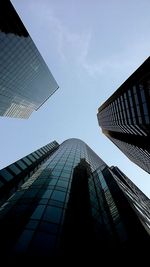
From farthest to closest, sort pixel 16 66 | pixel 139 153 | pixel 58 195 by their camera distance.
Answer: pixel 139 153, pixel 16 66, pixel 58 195

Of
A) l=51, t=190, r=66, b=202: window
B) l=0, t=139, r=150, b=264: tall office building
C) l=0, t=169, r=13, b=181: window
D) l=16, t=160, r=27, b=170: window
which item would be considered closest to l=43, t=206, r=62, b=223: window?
l=0, t=139, r=150, b=264: tall office building

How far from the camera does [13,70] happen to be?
2894 inches

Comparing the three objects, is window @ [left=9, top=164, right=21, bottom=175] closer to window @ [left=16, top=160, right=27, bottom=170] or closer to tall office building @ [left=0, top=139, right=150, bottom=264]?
window @ [left=16, top=160, right=27, bottom=170]

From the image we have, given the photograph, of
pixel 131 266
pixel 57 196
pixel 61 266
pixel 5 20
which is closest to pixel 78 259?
pixel 61 266

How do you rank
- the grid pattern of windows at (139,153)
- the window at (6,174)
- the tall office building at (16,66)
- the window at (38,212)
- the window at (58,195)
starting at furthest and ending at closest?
the grid pattern of windows at (139,153)
the tall office building at (16,66)
the window at (6,174)
the window at (58,195)
the window at (38,212)

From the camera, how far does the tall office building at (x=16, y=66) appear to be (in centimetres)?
5194

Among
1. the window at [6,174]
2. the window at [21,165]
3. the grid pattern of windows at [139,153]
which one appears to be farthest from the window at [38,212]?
the grid pattern of windows at [139,153]

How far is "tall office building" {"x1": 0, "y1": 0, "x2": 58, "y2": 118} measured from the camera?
51.9 m

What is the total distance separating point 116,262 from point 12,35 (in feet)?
195

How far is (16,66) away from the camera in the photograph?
73.6 metres

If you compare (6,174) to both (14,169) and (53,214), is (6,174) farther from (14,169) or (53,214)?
(53,214)

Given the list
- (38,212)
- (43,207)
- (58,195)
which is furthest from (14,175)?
(38,212)

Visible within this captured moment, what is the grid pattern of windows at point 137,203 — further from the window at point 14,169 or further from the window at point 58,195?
the window at point 14,169

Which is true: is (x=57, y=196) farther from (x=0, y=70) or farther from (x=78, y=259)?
(x=0, y=70)
